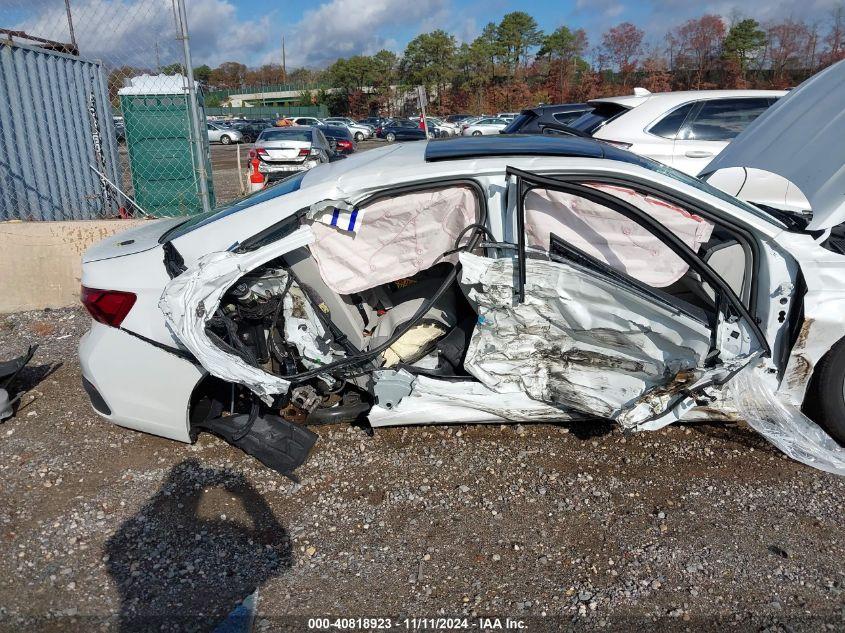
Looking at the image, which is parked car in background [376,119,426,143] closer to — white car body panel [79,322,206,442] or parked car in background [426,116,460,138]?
parked car in background [426,116,460,138]

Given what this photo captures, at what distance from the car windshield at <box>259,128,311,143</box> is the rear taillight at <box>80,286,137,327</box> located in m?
11.4

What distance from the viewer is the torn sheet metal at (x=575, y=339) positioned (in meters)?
2.94

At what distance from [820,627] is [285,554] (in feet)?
6.80

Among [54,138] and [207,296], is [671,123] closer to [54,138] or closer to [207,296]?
[207,296]

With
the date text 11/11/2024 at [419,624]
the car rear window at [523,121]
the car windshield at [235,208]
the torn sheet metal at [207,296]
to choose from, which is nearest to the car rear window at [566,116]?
the car rear window at [523,121]

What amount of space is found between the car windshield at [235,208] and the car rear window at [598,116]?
16.3 ft

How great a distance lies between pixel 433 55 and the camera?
217 ft

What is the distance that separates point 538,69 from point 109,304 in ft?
197

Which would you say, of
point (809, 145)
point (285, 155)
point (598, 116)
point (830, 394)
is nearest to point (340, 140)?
point (285, 155)

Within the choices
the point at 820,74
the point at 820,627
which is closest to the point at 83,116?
the point at 820,74

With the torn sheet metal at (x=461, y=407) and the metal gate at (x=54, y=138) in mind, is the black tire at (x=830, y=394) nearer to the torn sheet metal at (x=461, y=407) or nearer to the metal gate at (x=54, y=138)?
the torn sheet metal at (x=461, y=407)

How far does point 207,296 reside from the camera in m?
2.92

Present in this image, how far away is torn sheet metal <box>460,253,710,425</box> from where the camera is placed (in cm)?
294

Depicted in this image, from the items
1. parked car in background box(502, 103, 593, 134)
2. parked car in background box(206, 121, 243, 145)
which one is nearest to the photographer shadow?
parked car in background box(502, 103, 593, 134)
